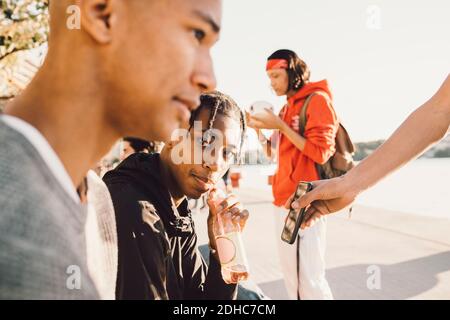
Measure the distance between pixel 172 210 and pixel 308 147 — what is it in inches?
62.5

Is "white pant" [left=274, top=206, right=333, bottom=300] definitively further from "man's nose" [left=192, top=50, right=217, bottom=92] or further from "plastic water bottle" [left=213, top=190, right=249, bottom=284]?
"man's nose" [left=192, top=50, right=217, bottom=92]

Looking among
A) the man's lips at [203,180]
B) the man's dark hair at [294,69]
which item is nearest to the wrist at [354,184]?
the man's lips at [203,180]

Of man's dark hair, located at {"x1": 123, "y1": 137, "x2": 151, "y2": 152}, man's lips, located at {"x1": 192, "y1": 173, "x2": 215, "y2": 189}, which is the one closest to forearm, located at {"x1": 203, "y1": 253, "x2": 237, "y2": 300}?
man's lips, located at {"x1": 192, "y1": 173, "x2": 215, "y2": 189}

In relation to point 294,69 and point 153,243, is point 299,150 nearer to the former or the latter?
point 294,69

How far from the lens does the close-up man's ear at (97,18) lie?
0.93 meters

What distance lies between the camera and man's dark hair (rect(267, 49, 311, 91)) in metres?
3.56

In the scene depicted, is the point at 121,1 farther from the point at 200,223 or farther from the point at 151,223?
the point at 200,223

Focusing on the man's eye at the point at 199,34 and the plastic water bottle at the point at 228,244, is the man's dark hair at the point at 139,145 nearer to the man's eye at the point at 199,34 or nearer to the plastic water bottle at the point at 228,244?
the plastic water bottle at the point at 228,244

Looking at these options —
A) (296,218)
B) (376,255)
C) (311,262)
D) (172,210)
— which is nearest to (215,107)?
(172,210)

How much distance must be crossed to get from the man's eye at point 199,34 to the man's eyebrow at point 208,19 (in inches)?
1.1

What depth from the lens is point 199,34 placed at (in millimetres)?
1033

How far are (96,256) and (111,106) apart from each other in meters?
0.36

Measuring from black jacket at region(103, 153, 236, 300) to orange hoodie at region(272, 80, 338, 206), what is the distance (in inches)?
49.1

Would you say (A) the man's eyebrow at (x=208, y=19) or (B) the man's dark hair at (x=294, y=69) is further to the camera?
(B) the man's dark hair at (x=294, y=69)
